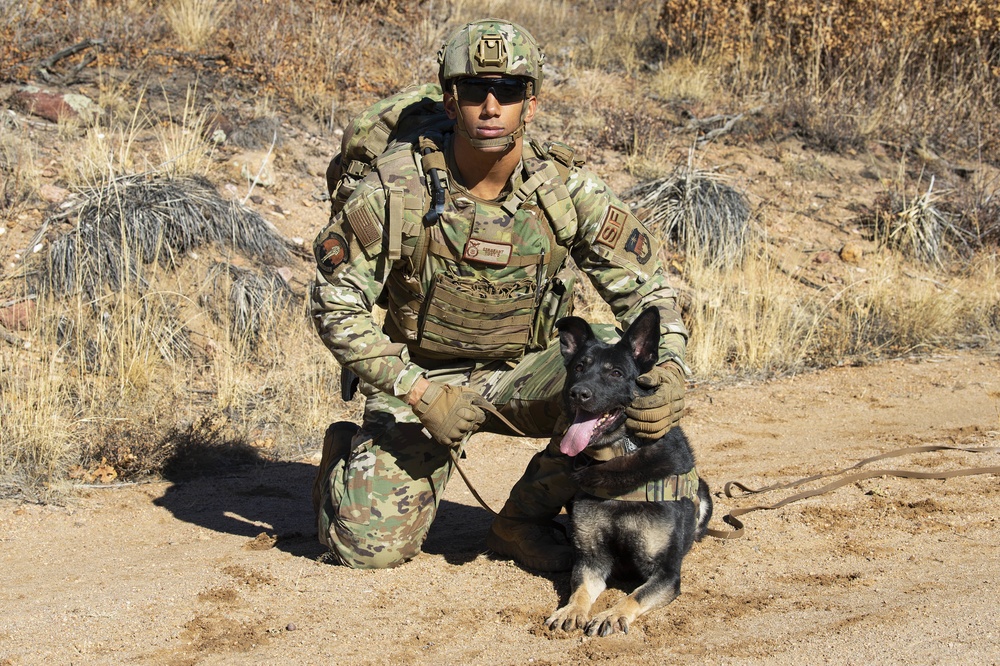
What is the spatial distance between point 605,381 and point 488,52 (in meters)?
1.43

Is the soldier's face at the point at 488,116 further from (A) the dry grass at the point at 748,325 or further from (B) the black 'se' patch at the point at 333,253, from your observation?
(A) the dry grass at the point at 748,325

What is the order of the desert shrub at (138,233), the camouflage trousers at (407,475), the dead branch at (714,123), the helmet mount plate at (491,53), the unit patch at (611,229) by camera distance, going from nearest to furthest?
1. the helmet mount plate at (491,53)
2. the camouflage trousers at (407,475)
3. the unit patch at (611,229)
4. the desert shrub at (138,233)
5. the dead branch at (714,123)

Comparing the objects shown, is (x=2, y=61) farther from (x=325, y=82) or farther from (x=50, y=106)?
(x=325, y=82)

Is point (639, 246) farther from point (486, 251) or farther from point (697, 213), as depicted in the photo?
point (697, 213)

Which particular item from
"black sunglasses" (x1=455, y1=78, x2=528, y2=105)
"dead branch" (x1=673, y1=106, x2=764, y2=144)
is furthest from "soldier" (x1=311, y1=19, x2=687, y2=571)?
"dead branch" (x1=673, y1=106, x2=764, y2=144)

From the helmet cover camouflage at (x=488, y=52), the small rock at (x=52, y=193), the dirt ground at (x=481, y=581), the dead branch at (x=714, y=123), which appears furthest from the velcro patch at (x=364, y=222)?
the dead branch at (x=714, y=123)

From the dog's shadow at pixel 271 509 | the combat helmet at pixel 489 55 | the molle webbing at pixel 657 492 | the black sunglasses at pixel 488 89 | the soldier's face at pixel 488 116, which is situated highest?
the combat helmet at pixel 489 55

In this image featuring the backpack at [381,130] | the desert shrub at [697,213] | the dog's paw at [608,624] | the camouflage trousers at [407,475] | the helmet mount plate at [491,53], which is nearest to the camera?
the dog's paw at [608,624]

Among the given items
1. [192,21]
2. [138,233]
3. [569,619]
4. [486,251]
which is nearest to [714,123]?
[192,21]

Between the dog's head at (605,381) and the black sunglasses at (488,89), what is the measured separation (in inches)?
39.3

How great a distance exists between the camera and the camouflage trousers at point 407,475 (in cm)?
432

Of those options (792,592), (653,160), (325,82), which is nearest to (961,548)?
(792,592)

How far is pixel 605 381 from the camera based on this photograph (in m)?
3.81

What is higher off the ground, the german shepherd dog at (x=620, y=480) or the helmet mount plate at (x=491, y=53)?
the helmet mount plate at (x=491, y=53)
